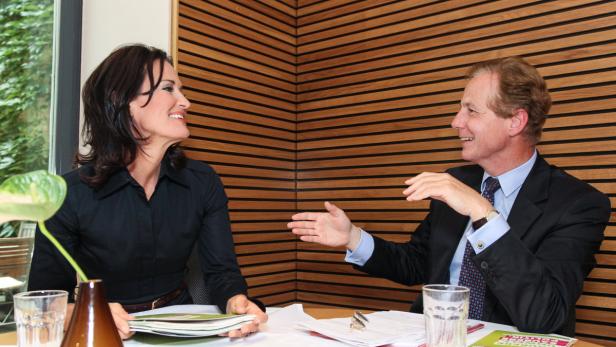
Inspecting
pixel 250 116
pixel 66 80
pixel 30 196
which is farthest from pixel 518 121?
pixel 66 80

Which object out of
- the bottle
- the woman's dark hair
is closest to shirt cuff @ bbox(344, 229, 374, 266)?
the woman's dark hair

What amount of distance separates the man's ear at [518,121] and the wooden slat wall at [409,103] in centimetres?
84

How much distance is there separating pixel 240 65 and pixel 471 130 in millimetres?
1937

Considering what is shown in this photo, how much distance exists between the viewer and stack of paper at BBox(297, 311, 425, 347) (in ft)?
4.31

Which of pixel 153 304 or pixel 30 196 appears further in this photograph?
pixel 153 304

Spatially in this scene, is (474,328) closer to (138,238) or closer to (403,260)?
(403,260)

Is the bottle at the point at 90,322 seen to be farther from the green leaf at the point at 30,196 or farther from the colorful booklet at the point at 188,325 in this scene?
the colorful booklet at the point at 188,325

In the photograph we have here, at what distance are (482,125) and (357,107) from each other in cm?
163

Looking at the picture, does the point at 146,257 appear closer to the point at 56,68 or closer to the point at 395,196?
the point at 56,68

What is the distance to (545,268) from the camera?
1.85 m

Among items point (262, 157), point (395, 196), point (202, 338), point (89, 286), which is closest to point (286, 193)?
point (262, 157)

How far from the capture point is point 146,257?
211 cm

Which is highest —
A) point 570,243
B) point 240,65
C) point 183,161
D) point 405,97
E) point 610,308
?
point 240,65

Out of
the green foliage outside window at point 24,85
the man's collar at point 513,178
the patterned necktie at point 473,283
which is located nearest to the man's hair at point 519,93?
the man's collar at point 513,178
